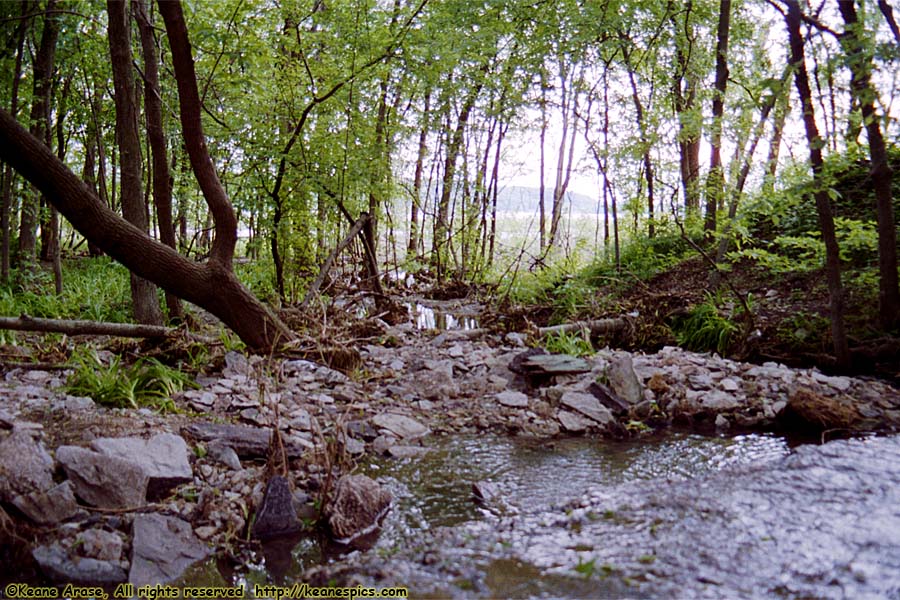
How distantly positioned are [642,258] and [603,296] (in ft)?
5.33

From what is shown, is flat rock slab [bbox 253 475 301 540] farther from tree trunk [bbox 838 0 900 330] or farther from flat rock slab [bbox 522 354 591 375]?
tree trunk [bbox 838 0 900 330]

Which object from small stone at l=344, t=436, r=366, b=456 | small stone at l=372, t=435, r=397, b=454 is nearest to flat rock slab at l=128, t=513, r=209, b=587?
small stone at l=344, t=436, r=366, b=456

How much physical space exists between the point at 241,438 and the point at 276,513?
849mm

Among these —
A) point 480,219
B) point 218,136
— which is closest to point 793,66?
point 218,136

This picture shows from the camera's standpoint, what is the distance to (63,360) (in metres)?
4.58

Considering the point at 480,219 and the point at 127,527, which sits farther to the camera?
the point at 480,219

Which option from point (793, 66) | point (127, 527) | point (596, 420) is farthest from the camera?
point (596, 420)

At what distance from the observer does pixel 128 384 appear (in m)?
3.80

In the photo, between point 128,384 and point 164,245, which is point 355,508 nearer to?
point 128,384

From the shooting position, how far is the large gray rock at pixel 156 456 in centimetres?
272

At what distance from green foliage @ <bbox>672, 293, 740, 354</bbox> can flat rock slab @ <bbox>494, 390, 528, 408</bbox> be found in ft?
7.47

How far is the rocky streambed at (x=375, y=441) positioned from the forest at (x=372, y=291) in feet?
0.07

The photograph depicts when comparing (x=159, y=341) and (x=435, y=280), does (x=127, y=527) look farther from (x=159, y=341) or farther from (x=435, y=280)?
(x=435, y=280)

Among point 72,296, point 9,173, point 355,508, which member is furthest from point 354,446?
point 9,173
